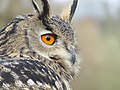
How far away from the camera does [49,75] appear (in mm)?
4609

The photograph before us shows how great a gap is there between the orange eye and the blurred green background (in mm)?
2033

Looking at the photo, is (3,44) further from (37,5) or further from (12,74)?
(12,74)

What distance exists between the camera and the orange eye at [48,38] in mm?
5168

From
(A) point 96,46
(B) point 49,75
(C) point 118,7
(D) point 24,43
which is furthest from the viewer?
(A) point 96,46

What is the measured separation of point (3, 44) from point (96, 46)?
17.0 metres

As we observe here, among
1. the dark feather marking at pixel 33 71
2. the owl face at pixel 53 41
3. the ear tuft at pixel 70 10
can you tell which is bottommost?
the dark feather marking at pixel 33 71

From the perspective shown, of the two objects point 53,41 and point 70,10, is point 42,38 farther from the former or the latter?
point 70,10

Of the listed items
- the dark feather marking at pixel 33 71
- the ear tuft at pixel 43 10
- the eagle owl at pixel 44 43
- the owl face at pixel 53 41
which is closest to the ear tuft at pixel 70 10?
the eagle owl at pixel 44 43

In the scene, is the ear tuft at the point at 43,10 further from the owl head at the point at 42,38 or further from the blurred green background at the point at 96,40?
the blurred green background at the point at 96,40

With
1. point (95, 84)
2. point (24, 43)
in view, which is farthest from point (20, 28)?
point (95, 84)

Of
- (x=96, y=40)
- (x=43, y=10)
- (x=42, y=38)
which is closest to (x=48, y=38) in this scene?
(x=42, y=38)

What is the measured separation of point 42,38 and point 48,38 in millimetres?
64

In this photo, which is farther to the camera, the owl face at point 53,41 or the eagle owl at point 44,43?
the owl face at point 53,41

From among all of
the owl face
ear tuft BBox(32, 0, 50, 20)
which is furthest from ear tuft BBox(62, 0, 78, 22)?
ear tuft BBox(32, 0, 50, 20)
